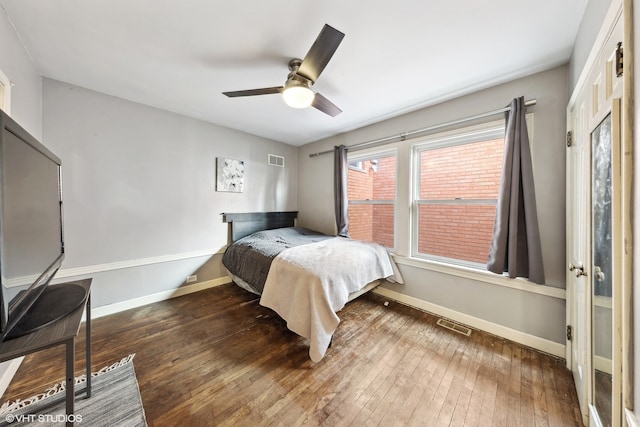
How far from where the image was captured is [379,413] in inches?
50.9

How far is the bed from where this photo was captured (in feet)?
5.74

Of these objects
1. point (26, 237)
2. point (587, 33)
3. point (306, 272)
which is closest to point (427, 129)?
point (587, 33)

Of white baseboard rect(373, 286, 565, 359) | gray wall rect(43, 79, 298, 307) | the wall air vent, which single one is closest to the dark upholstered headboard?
gray wall rect(43, 79, 298, 307)

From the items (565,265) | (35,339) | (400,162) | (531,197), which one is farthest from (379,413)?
(400,162)

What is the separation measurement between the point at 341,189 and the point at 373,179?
0.50 m

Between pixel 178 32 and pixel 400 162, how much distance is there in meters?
2.40

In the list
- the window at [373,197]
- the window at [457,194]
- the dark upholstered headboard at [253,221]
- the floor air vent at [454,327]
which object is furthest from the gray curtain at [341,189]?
the floor air vent at [454,327]

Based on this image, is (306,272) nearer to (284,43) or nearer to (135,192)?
(284,43)

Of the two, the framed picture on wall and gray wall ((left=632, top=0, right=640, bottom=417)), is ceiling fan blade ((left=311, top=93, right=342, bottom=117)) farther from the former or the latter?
the framed picture on wall

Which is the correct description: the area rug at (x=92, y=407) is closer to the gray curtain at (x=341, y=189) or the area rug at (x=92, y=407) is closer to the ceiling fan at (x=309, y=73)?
the ceiling fan at (x=309, y=73)

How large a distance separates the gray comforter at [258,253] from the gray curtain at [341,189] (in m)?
0.45

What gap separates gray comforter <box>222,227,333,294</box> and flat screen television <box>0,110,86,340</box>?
1.36 meters

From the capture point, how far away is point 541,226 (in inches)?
72.6

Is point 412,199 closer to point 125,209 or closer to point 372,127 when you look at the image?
point 372,127
